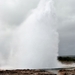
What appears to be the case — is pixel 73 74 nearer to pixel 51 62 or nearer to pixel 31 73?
pixel 31 73

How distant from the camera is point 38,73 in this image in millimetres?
43719

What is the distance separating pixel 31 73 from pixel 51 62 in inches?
434

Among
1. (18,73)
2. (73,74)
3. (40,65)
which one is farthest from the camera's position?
(40,65)

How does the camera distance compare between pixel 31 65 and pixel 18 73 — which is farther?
pixel 31 65

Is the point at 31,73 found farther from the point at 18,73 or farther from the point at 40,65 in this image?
the point at 40,65

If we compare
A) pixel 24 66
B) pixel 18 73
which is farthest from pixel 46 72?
pixel 24 66

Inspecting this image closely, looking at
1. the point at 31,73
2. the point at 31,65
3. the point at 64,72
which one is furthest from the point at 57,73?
the point at 31,65

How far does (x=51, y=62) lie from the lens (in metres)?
54.7

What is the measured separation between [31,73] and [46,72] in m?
2.58

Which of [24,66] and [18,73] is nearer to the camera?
[18,73]

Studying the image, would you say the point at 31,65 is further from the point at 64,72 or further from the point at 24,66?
the point at 64,72

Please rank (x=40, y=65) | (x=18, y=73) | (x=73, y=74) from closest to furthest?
(x=73, y=74) → (x=18, y=73) → (x=40, y=65)

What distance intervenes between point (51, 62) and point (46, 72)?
1000cm

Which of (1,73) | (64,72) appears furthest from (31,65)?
(64,72)
